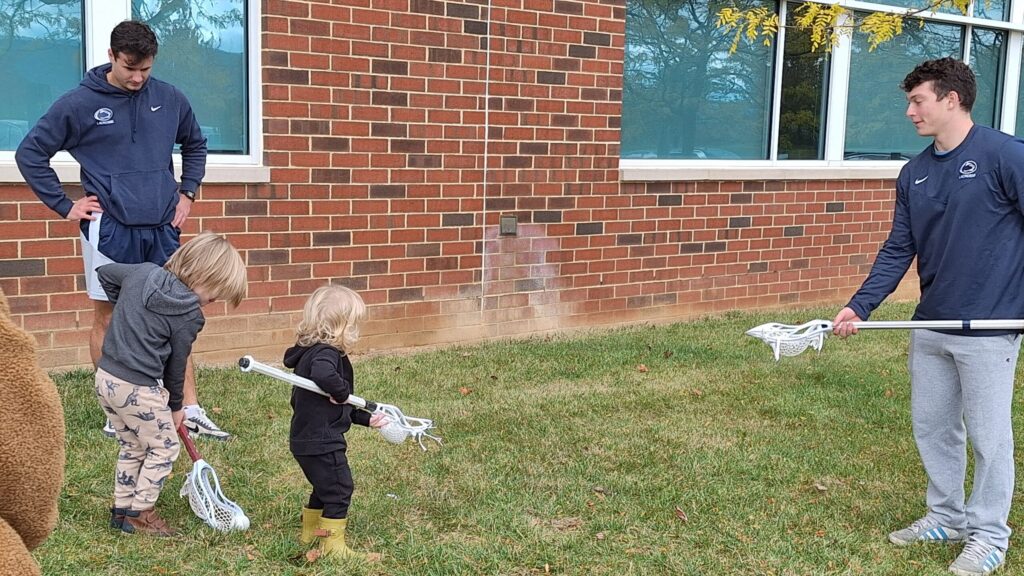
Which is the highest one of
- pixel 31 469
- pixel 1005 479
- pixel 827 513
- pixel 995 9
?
pixel 995 9

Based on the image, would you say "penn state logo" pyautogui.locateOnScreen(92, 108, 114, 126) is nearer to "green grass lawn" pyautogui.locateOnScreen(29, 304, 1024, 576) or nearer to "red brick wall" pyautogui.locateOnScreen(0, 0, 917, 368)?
"red brick wall" pyautogui.locateOnScreen(0, 0, 917, 368)

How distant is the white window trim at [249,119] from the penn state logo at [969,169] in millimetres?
Answer: 4450

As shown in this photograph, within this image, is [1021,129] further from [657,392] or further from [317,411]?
[317,411]

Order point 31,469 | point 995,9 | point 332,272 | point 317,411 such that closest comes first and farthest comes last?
point 31,469 < point 317,411 < point 332,272 < point 995,9

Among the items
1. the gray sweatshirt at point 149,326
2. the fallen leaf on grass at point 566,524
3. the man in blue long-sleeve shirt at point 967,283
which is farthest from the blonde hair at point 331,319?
the man in blue long-sleeve shirt at point 967,283

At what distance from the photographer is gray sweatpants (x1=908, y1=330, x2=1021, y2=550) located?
3.86 meters

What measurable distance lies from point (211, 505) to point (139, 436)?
0.41 metres

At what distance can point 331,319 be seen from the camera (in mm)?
3590

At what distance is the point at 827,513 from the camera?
4.48m

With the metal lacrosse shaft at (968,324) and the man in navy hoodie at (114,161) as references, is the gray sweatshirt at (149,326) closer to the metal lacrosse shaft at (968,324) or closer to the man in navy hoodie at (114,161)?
the man in navy hoodie at (114,161)

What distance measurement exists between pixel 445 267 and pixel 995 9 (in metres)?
7.17

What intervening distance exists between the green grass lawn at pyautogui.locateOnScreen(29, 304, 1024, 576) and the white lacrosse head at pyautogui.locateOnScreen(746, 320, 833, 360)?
0.76 meters

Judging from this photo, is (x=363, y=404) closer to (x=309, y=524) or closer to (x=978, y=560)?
(x=309, y=524)

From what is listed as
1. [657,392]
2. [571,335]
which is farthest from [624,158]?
[657,392]
